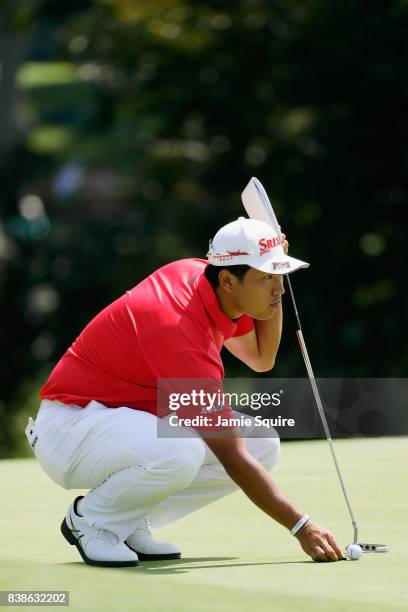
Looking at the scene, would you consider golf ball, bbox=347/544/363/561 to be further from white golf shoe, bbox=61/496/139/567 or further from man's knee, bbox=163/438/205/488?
white golf shoe, bbox=61/496/139/567

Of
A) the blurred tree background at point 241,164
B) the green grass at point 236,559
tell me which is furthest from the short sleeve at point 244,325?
the blurred tree background at point 241,164

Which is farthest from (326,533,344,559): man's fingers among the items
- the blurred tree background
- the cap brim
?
the blurred tree background

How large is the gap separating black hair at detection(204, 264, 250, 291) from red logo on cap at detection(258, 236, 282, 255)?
83mm

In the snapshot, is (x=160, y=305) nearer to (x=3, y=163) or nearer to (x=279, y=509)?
(x=279, y=509)

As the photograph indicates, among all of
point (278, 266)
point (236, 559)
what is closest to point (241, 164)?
point (278, 266)

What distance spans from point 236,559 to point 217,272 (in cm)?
104

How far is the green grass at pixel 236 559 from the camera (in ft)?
13.7

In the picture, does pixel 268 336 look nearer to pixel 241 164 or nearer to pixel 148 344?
pixel 148 344

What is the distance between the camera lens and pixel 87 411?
5156 mm

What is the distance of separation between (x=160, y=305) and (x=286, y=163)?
15.5 m

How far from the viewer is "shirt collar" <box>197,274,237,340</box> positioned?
5.07 metres

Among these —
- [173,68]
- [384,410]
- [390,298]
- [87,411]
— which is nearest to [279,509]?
[87,411]

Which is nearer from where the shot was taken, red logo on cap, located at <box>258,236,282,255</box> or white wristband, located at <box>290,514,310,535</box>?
white wristband, located at <box>290,514,310,535</box>

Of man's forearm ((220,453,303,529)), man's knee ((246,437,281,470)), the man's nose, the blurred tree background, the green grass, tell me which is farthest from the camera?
the blurred tree background
